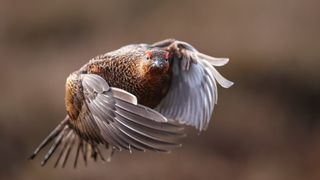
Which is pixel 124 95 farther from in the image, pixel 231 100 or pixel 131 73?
pixel 231 100

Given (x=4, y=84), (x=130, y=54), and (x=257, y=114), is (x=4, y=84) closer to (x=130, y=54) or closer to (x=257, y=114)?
(x=257, y=114)

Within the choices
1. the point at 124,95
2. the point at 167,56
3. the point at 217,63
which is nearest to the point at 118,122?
the point at 124,95

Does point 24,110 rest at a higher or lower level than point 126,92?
lower

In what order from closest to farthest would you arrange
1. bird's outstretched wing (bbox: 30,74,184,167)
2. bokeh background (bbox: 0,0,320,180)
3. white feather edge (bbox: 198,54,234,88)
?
bird's outstretched wing (bbox: 30,74,184,167) < white feather edge (bbox: 198,54,234,88) < bokeh background (bbox: 0,0,320,180)

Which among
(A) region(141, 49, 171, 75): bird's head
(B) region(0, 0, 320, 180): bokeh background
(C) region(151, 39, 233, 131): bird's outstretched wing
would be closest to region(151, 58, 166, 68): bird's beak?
(A) region(141, 49, 171, 75): bird's head

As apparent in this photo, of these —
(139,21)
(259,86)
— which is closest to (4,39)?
(139,21)

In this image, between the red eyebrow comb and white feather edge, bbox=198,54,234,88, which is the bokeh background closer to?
white feather edge, bbox=198,54,234,88
